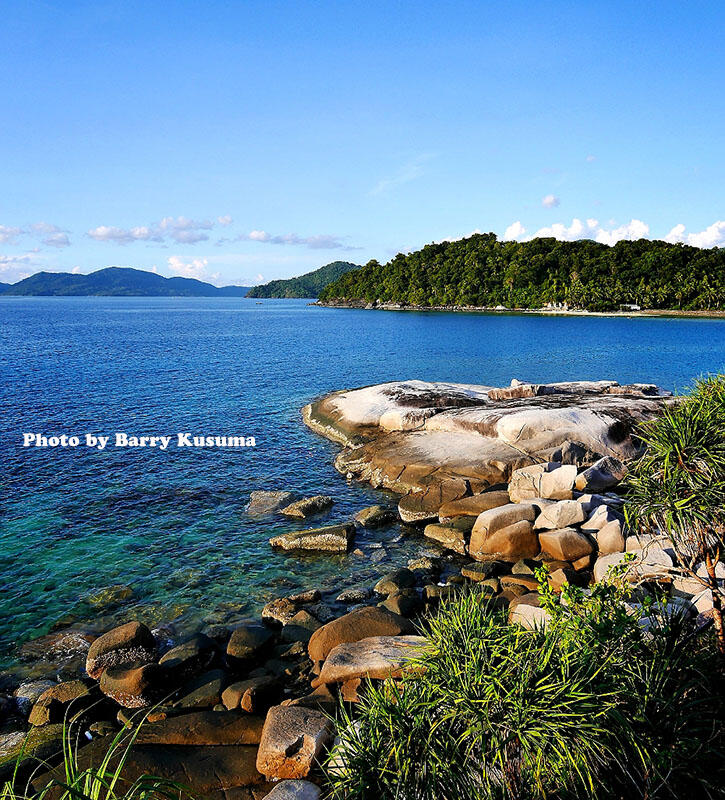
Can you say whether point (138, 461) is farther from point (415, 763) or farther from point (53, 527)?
point (415, 763)

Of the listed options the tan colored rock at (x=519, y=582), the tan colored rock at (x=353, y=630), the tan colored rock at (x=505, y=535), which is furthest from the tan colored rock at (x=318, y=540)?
the tan colored rock at (x=519, y=582)

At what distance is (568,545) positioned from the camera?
18.6 metres

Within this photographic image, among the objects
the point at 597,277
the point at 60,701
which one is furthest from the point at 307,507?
the point at 597,277

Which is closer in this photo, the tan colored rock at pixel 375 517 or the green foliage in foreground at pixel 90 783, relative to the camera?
the green foliage in foreground at pixel 90 783

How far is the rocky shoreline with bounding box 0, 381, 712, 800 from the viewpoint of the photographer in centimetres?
1046

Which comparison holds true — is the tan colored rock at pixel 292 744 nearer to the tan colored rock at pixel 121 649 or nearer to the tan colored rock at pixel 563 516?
the tan colored rock at pixel 121 649

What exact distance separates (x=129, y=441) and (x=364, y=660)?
25.5 meters

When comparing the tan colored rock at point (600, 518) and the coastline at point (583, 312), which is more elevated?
the coastline at point (583, 312)

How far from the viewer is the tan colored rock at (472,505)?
22953 millimetres

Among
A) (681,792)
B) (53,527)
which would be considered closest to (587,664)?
(681,792)

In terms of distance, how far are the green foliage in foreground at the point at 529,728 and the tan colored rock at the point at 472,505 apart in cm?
1548

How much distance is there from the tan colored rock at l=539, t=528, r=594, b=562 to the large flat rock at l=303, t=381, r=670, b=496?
568 cm

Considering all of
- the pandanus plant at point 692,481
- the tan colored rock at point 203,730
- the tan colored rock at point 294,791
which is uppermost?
the pandanus plant at point 692,481

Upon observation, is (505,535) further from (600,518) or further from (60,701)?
(60,701)
